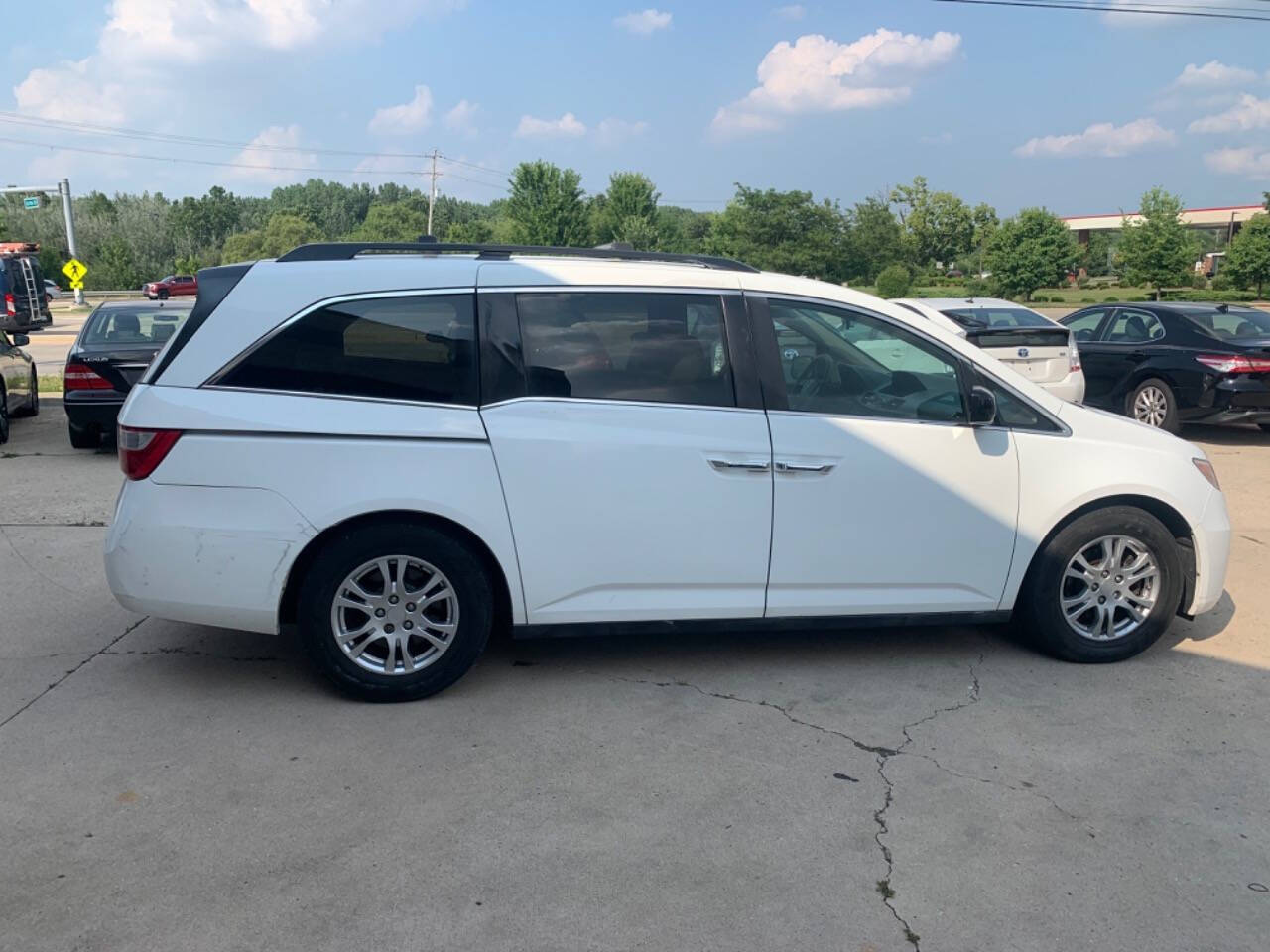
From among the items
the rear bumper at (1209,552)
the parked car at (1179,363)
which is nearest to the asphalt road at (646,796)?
the rear bumper at (1209,552)

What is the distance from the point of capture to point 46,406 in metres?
14.5

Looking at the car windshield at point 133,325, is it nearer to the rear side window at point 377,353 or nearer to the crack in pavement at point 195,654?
the crack in pavement at point 195,654

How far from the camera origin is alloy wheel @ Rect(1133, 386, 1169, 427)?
462 inches

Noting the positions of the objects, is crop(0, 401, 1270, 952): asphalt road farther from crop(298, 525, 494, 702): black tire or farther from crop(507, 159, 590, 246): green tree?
crop(507, 159, 590, 246): green tree

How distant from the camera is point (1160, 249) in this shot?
5100 cm

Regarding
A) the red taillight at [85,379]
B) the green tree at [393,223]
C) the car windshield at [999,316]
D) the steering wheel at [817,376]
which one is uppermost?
the green tree at [393,223]

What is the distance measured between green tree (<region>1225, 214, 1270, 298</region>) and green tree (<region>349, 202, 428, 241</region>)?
6421 cm

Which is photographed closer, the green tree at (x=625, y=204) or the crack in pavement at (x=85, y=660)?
the crack in pavement at (x=85, y=660)

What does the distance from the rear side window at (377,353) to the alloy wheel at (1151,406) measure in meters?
9.72

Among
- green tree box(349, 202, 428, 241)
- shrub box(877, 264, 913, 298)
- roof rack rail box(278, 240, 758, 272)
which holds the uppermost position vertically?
green tree box(349, 202, 428, 241)

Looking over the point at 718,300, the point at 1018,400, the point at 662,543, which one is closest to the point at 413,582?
the point at 662,543

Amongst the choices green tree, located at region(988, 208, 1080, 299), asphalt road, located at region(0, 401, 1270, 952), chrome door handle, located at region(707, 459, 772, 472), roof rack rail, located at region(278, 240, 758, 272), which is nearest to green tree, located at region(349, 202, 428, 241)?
green tree, located at region(988, 208, 1080, 299)

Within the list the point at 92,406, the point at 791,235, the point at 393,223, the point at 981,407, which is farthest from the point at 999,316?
the point at 393,223

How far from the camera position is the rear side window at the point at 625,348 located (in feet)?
14.8
